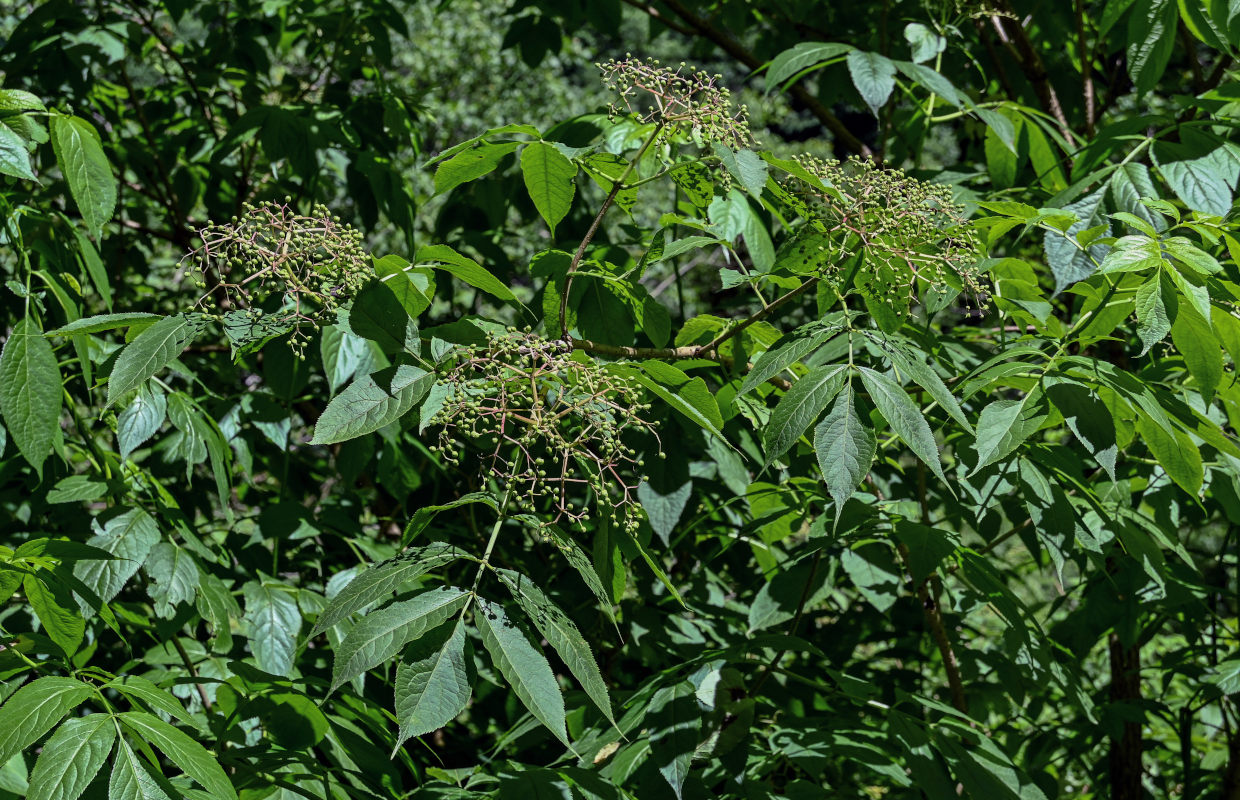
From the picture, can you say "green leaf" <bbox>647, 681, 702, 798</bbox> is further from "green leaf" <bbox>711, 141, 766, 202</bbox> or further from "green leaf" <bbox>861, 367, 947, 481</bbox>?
"green leaf" <bbox>711, 141, 766, 202</bbox>

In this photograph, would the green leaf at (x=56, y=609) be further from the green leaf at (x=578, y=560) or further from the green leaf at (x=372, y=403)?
the green leaf at (x=578, y=560)

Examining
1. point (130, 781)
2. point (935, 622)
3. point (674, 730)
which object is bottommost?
point (935, 622)

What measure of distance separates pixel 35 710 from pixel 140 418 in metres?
0.78

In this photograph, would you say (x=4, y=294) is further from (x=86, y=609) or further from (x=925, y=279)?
(x=925, y=279)

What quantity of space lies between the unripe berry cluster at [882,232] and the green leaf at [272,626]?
124cm

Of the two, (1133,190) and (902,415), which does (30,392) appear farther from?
(1133,190)

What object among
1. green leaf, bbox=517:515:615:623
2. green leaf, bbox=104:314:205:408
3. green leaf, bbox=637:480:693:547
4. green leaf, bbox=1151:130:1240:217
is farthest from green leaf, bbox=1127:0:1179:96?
green leaf, bbox=104:314:205:408

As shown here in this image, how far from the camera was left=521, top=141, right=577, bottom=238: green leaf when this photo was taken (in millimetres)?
1442

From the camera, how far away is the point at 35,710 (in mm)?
1186

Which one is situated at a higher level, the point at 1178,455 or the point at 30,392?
the point at 30,392

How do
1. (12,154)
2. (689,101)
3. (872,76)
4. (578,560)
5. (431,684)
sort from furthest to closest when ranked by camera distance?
(872,76)
(12,154)
(689,101)
(578,560)
(431,684)

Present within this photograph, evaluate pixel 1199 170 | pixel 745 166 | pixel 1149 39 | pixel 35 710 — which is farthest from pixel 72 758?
pixel 1149 39

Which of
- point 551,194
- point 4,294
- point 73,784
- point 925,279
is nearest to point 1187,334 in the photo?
point 925,279

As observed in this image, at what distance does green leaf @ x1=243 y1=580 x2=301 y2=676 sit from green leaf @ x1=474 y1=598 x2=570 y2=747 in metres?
0.86
